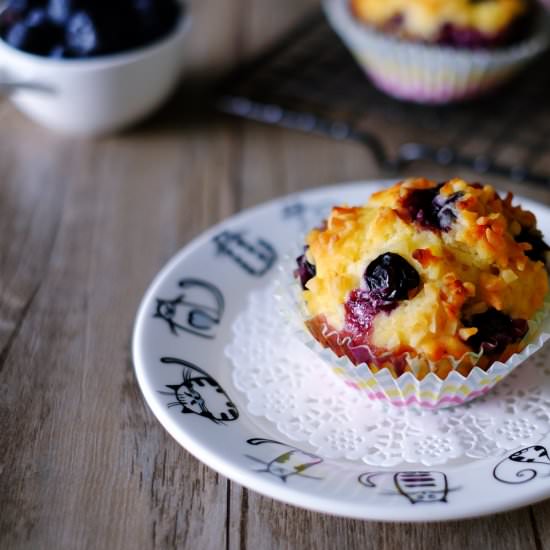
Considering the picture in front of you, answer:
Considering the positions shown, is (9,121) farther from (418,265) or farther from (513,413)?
(513,413)

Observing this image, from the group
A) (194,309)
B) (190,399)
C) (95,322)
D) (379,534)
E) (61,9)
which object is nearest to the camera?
(379,534)

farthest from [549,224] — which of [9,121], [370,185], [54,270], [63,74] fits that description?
[9,121]

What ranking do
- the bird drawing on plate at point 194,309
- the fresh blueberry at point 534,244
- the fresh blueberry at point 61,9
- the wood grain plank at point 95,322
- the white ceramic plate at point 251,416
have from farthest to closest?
the fresh blueberry at point 61,9 → the bird drawing on plate at point 194,309 → the fresh blueberry at point 534,244 → the wood grain plank at point 95,322 → the white ceramic plate at point 251,416

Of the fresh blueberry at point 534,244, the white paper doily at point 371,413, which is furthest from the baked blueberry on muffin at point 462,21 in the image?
the white paper doily at point 371,413

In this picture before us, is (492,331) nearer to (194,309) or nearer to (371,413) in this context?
(371,413)

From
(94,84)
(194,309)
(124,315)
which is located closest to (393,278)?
(194,309)

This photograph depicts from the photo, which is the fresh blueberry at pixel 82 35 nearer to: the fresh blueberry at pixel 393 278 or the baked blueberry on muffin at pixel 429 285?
the baked blueberry on muffin at pixel 429 285
